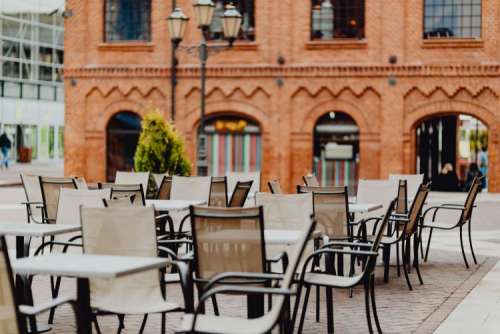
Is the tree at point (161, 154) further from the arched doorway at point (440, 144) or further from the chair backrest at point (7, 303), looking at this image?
the chair backrest at point (7, 303)

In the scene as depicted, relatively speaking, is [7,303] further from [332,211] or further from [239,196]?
[239,196]

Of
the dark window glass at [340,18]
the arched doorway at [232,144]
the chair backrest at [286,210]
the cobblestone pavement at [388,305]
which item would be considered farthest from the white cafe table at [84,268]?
the arched doorway at [232,144]

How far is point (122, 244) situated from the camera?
22.7 ft

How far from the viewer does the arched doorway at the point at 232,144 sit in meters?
31.1

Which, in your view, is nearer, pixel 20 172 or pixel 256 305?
pixel 256 305

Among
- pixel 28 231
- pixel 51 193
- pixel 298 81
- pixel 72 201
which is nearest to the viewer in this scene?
pixel 28 231

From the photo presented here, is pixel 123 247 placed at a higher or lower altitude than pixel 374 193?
lower

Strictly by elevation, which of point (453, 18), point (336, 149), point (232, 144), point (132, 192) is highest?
point (453, 18)

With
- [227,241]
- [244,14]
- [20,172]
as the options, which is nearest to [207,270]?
[227,241]

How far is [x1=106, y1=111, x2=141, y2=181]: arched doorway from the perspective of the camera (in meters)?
31.7

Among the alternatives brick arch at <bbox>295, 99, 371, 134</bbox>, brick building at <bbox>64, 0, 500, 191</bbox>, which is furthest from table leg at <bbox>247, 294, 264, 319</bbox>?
brick arch at <bbox>295, 99, 371, 134</bbox>

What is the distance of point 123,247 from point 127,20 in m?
25.5

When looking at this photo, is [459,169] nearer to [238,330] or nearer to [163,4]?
[163,4]

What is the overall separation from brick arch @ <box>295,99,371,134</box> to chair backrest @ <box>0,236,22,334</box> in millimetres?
24978
